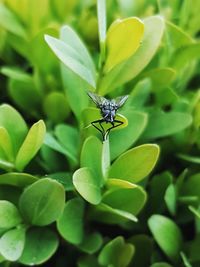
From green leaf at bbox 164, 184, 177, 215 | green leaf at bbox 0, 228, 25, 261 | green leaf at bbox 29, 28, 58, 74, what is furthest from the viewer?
green leaf at bbox 29, 28, 58, 74

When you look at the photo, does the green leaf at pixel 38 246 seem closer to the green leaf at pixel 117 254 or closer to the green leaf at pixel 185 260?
the green leaf at pixel 117 254

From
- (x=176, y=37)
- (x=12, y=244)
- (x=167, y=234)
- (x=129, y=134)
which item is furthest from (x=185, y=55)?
(x=12, y=244)

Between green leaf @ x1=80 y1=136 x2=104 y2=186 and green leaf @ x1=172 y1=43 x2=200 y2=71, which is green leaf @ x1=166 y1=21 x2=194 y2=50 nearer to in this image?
green leaf @ x1=172 y1=43 x2=200 y2=71

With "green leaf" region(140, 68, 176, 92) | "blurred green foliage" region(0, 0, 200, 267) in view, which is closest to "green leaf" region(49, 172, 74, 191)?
"blurred green foliage" region(0, 0, 200, 267)

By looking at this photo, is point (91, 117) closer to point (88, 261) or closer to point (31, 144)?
point (31, 144)

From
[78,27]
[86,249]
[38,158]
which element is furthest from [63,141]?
[78,27]

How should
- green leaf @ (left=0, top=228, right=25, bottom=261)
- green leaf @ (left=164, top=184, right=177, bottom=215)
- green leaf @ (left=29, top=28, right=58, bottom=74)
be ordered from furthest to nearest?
green leaf @ (left=29, top=28, right=58, bottom=74) < green leaf @ (left=164, top=184, right=177, bottom=215) < green leaf @ (left=0, top=228, right=25, bottom=261)
